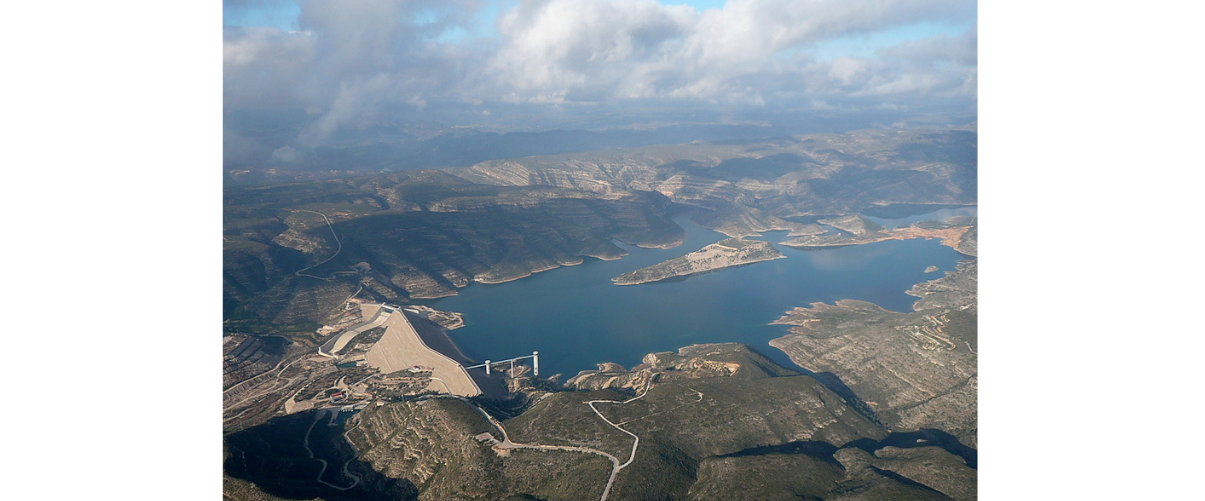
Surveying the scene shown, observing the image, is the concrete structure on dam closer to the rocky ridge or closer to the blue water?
the blue water

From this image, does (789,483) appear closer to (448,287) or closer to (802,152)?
(448,287)

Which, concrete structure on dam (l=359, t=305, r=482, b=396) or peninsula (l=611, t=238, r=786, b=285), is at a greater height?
peninsula (l=611, t=238, r=786, b=285)

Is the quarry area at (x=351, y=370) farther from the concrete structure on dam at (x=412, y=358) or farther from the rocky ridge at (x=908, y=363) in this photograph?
the rocky ridge at (x=908, y=363)

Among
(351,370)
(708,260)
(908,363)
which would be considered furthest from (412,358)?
(708,260)

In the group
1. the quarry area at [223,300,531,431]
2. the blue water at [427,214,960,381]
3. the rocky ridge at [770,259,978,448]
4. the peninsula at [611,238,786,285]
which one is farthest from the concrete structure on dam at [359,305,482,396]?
the peninsula at [611,238,786,285]

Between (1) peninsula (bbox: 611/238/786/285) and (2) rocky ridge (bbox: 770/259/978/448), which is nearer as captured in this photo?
(2) rocky ridge (bbox: 770/259/978/448)

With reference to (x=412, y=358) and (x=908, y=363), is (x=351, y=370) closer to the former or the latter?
(x=412, y=358)

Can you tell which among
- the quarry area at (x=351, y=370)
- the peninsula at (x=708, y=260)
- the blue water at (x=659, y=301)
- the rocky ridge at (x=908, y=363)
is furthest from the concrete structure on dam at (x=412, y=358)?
the peninsula at (x=708, y=260)
